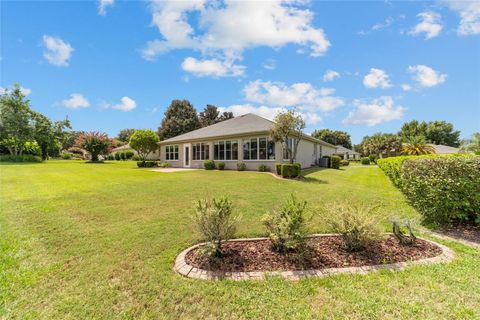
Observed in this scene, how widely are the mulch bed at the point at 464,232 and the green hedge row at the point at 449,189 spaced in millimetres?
166

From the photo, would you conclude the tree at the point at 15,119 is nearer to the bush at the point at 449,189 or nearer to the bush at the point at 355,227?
the bush at the point at 355,227

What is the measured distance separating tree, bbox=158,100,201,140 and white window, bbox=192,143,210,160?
2337 cm

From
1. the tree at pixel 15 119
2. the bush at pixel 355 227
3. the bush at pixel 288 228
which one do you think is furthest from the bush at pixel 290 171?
the tree at pixel 15 119

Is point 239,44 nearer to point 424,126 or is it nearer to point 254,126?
point 254,126

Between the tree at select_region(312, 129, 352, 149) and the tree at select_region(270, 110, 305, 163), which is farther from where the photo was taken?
the tree at select_region(312, 129, 352, 149)

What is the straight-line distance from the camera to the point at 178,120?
4503cm

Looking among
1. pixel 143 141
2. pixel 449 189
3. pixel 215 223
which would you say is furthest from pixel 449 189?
pixel 143 141

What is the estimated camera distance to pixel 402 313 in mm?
2367

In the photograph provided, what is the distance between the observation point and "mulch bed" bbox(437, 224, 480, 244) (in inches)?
185

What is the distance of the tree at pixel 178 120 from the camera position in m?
44.6

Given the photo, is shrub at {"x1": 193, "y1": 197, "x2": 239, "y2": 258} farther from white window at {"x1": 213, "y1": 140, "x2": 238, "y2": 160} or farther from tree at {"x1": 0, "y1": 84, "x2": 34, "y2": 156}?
tree at {"x1": 0, "y1": 84, "x2": 34, "y2": 156}

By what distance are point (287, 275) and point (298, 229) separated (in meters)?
0.80

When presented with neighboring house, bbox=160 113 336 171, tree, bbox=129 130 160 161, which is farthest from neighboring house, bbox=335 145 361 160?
tree, bbox=129 130 160 161

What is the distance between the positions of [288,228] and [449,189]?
4.26 meters
